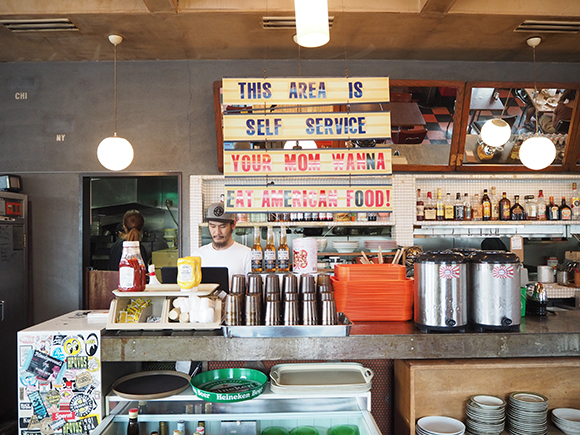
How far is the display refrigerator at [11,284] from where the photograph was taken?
4.07 m

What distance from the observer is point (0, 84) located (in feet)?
16.2

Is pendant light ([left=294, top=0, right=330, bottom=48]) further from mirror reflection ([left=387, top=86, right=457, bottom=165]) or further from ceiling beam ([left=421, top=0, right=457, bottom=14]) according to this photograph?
mirror reflection ([left=387, top=86, right=457, bottom=165])

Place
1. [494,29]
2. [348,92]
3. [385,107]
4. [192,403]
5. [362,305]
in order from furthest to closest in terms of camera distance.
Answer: [385,107], [494,29], [348,92], [362,305], [192,403]

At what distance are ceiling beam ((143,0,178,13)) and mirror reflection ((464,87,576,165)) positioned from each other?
125 inches

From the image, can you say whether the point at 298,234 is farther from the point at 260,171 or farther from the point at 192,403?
the point at 192,403

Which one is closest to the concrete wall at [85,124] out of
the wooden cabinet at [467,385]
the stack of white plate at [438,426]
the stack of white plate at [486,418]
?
the wooden cabinet at [467,385]

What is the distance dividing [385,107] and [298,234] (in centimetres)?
172

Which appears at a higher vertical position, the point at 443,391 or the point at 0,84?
the point at 0,84

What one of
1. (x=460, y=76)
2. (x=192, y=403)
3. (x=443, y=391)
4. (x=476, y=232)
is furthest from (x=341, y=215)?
(x=192, y=403)

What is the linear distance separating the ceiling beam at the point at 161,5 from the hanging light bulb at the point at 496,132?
3268mm

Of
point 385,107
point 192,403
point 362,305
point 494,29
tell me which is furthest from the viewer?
point 385,107

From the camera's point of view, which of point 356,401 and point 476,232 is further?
point 476,232

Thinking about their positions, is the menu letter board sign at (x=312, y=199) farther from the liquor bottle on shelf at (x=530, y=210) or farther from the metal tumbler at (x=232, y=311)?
the liquor bottle on shelf at (x=530, y=210)

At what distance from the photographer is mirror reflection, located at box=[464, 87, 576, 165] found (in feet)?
15.6
